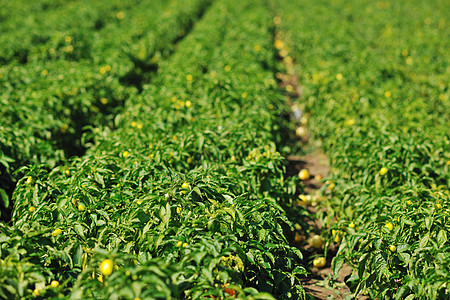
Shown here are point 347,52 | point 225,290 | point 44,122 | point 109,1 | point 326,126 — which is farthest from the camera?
point 109,1

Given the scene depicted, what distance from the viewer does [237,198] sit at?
90.4 inches

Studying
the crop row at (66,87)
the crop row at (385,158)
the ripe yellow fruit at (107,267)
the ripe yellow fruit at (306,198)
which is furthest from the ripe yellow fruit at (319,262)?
the crop row at (66,87)

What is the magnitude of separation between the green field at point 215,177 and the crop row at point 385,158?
17mm

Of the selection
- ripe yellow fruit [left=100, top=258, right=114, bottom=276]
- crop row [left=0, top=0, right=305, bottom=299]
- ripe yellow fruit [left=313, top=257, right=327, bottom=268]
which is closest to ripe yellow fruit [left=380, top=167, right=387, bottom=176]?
crop row [left=0, top=0, right=305, bottom=299]

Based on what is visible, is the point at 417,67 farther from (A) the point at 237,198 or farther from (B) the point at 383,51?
(A) the point at 237,198

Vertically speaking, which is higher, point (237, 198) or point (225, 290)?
point (237, 198)

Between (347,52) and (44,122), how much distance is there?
17.8 ft

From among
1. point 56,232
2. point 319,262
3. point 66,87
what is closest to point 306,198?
point 319,262

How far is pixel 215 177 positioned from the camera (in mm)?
2555

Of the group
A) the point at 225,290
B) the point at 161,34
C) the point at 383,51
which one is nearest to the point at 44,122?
the point at 225,290

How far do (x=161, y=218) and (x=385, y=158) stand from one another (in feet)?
7.17

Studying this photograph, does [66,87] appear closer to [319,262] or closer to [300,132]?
[300,132]

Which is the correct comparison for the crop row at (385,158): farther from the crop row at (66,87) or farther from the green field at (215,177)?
the crop row at (66,87)

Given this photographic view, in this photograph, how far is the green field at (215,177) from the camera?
194 centimetres
